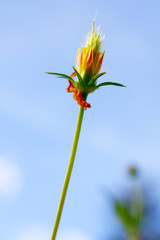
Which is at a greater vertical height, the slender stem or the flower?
the flower

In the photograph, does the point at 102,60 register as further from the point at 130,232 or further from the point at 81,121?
the point at 130,232

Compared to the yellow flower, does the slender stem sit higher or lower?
lower

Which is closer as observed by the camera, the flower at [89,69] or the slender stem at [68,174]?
the slender stem at [68,174]

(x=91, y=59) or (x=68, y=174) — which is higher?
(x=91, y=59)

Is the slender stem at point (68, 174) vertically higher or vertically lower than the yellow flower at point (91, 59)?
lower

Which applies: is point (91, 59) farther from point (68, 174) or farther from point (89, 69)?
point (68, 174)

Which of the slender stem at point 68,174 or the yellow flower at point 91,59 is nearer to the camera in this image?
the slender stem at point 68,174

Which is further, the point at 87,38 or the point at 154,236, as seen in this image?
the point at 154,236

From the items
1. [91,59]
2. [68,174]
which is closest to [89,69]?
[91,59]

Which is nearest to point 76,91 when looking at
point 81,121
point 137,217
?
point 81,121

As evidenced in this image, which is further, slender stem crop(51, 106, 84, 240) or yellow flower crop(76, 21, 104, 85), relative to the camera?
yellow flower crop(76, 21, 104, 85)

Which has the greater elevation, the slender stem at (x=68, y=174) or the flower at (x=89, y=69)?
the flower at (x=89, y=69)
